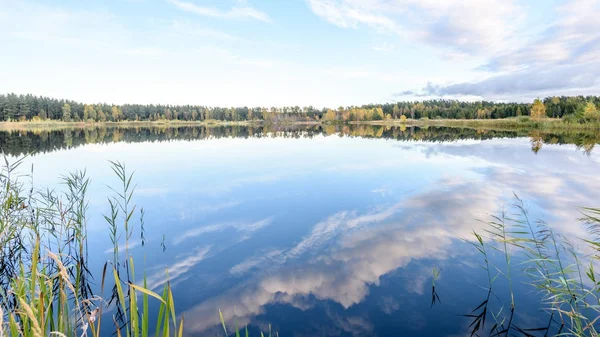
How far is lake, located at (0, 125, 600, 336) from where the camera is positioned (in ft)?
19.6

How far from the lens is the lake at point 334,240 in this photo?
598 centimetres

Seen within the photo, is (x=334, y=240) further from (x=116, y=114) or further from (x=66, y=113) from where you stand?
(x=116, y=114)

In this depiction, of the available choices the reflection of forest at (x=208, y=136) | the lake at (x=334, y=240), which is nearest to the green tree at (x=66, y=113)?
the reflection of forest at (x=208, y=136)

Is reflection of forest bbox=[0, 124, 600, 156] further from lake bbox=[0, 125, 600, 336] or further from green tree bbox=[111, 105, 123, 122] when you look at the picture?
green tree bbox=[111, 105, 123, 122]

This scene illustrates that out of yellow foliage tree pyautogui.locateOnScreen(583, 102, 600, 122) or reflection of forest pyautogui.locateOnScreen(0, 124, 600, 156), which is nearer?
reflection of forest pyautogui.locateOnScreen(0, 124, 600, 156)

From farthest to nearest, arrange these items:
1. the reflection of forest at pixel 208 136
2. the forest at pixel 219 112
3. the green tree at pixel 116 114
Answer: the green tree at pixel 116 114 → the forest at pixel 219 112 → the reflection of forest at pixel 208 136

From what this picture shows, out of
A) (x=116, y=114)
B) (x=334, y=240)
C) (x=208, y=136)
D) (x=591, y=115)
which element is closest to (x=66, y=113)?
(x=116, y=114)

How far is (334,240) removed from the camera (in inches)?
369

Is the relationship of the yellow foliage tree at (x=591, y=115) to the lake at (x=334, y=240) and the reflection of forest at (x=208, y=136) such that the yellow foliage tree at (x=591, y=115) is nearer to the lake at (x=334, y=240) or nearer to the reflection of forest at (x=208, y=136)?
the reflection of forest at (x=208, y=136)

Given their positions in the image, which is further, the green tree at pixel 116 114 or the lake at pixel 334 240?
the green tree at pixel 116 114

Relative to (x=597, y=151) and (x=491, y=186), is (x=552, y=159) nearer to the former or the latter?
(x=597, y=151)

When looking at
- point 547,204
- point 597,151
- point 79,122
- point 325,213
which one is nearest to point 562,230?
point 547,204

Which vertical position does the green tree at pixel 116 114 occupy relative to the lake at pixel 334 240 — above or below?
above

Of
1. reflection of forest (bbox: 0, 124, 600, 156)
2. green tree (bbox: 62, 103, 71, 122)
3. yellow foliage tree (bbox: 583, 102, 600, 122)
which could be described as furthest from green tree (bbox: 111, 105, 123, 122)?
yellow foliage tree (bbox: 583, 102, 600, 122)
